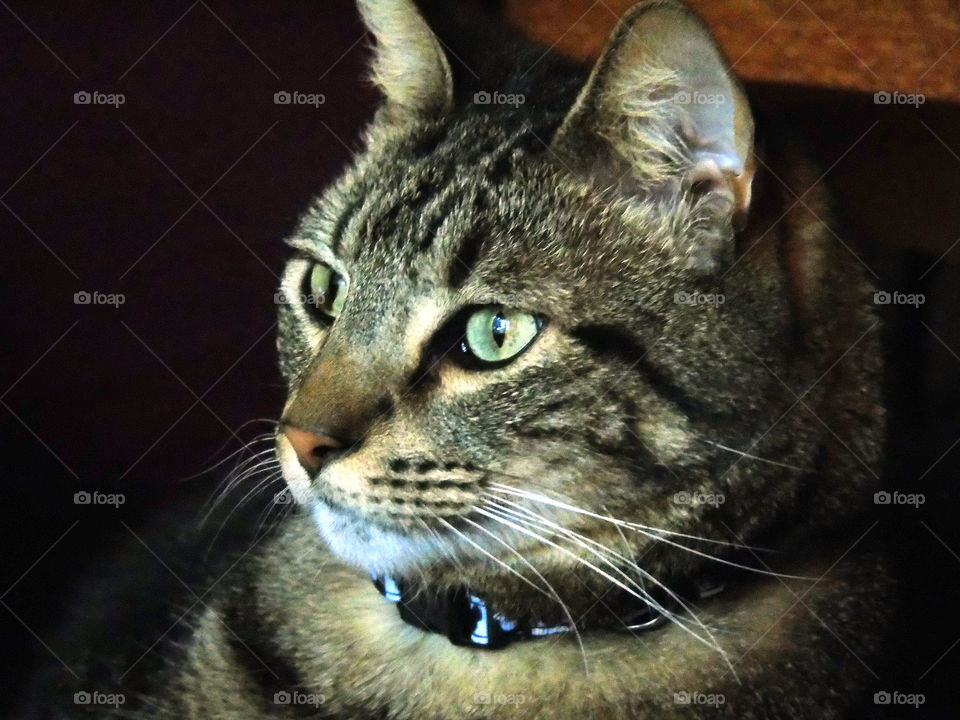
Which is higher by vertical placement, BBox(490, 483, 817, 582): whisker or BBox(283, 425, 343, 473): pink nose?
BBox(283, 425, 343, 473): pink nose

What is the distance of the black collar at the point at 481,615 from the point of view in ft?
2.29

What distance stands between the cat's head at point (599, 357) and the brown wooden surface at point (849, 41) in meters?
0.12

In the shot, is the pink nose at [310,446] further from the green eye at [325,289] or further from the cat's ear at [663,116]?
the cat's ear at [663,116]

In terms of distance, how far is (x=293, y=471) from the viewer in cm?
67

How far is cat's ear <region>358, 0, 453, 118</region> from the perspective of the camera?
78 centimetres

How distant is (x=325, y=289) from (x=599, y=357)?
0.27 metres

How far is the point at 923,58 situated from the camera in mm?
722

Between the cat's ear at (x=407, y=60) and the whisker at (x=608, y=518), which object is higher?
the cat's ear at (x=407, y=60)

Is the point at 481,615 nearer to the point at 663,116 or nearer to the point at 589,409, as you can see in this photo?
the point at 589,409

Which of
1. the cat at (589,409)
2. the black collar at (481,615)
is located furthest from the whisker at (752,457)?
the black collar at (481,615)

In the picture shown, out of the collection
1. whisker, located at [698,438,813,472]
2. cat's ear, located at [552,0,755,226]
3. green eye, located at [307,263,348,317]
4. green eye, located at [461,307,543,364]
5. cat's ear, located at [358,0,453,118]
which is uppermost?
cat's ear, located at [358,0,453,118]

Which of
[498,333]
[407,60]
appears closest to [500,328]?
[498,333]

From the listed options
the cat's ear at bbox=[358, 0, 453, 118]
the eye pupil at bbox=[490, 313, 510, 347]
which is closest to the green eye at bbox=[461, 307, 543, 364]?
the eye pupil at bbox=[490, 313, 510, 347]

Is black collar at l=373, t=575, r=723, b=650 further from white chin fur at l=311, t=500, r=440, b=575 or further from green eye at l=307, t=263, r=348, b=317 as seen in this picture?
green eye at l=307, t=263, r=348, b=317
